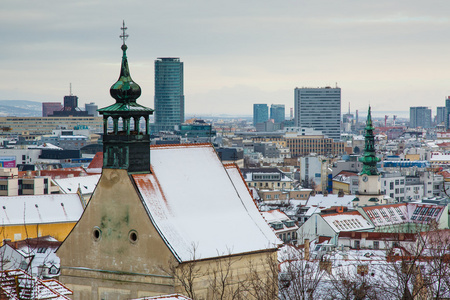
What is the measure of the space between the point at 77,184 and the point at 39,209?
27973mm

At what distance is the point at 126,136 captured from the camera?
43938 mm

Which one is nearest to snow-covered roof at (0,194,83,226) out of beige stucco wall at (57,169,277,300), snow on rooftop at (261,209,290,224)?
snow on rooftop at (261,209,290,224)

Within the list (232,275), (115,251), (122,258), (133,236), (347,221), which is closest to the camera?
(133,236)

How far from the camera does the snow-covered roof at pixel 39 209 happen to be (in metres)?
91.9

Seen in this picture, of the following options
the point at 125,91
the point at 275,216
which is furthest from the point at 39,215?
the point at 125,91

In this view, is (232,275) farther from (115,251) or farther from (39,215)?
(39,215)

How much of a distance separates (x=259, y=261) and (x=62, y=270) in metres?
8.38

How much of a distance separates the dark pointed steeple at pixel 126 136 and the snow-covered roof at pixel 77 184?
73226mm

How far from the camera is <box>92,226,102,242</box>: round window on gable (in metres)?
44.1

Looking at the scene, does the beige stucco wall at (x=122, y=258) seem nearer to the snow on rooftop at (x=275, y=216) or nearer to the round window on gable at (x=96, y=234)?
the round window on gable at (x=96, y=234)

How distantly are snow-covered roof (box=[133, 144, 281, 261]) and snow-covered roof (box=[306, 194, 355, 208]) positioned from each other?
287 ft

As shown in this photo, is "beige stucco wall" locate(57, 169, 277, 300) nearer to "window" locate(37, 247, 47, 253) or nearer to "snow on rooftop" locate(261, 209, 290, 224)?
"window" locate(37, 247, 47, 253)

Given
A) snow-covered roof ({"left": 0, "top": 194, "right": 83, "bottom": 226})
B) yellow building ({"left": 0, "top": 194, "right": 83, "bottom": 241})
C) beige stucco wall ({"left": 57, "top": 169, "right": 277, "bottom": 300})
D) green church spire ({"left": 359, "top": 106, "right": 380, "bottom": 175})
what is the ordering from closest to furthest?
beige stucco wall ({"left": 57, "top": 169, "right": 277, "bottom": 300}) < yellow building ({"left": 0, "top": 194, "right": 83, "bottom": 241}) < snow-covered roof ({"left": 0, "top": 194, "right": 83, "bottom": 226}) < green church spire ({"left": 359, "top": 106, "right": 380, "bottom": 175})

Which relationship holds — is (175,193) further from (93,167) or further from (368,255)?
(93,167)
